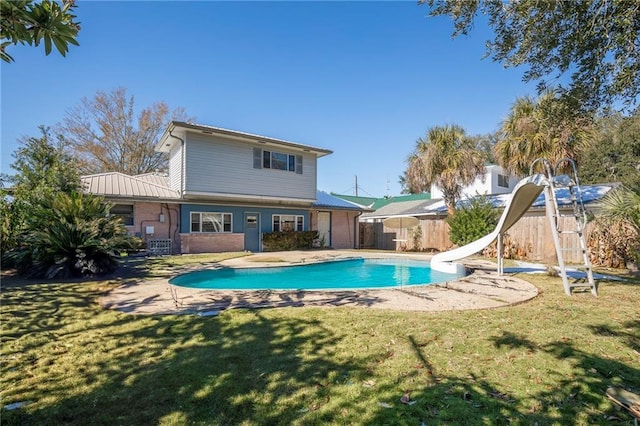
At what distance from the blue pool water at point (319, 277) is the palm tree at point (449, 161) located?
6.11m

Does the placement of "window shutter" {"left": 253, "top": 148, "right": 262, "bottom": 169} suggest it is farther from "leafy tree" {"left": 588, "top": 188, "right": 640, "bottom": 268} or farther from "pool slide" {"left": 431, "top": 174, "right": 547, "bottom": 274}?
"leafy tree" {"left": 588, "top": 188, "right": 640, "bottom": 268}

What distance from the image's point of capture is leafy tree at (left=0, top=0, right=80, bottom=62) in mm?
1695

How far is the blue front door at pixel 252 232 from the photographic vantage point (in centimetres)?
1909

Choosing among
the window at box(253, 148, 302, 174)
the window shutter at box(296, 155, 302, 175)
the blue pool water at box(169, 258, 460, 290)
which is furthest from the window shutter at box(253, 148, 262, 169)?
the blue pool water at box(169, 258, 460, 290)

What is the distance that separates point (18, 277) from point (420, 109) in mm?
17900

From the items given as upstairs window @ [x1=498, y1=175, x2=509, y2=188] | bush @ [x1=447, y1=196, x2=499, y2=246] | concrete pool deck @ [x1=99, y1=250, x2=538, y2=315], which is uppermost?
upstairs window @ [x1=498, y1=175, x2=509, y2=188]

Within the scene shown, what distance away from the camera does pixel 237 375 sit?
11.0ft

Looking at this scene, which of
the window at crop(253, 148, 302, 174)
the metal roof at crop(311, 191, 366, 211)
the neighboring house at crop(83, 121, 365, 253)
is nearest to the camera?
the neighboring house at crop(83, 121, 365, 253)

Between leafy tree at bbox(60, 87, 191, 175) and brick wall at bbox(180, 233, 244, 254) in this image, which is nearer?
brick wall at bbox(180, 233, 244, 254)

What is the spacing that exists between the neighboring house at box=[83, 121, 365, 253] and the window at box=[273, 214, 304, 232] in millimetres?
62

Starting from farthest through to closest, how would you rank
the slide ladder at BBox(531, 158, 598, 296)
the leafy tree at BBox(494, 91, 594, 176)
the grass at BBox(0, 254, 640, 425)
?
the leafy tree at BBox(494, 91, 594, 176) → the slide ladder at BBox(531, 158, 598, 296) → the grass at BBox(0, 254, 640, 425)

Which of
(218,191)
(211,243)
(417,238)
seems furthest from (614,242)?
(211,243)

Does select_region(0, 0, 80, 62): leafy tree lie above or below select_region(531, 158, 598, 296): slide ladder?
above

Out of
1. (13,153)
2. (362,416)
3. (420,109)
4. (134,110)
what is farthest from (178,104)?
(362,416)
